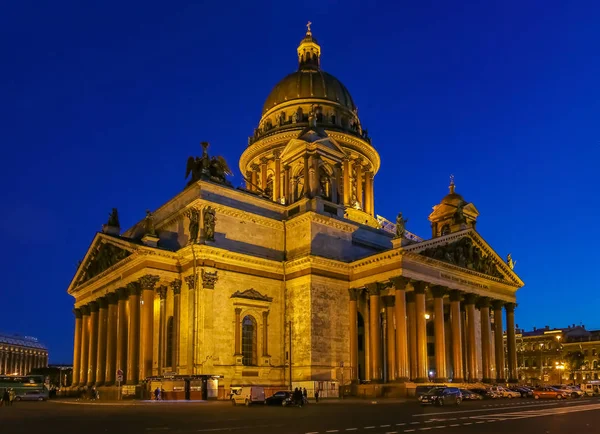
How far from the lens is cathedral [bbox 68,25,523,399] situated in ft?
154

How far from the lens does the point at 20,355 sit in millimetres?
171125

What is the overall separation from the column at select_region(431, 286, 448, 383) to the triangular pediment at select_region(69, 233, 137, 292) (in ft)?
82.7

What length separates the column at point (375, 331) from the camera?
5000 centimetres

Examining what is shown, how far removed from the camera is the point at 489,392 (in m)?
51.3

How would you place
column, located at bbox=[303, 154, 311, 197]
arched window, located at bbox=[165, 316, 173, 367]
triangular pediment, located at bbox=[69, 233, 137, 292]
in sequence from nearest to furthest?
arched window, located at bbox=[165, 316, 173, 367], triangular pediment, located at bbox=[69, 233, 137, 292], column, located at bbox=[303, 154, 311, 197]

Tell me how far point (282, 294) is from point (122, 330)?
13065 millimetres

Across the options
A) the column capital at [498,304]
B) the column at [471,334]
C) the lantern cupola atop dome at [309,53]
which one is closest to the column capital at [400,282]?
the column at [471,334]

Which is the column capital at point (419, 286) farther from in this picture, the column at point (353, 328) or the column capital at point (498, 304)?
the column capital at point (498, 304)

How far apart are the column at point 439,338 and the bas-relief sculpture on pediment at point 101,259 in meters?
25.8

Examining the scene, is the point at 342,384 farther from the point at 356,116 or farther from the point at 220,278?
the point at 356,116

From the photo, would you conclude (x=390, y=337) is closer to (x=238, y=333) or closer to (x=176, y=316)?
(x=238, y=333)

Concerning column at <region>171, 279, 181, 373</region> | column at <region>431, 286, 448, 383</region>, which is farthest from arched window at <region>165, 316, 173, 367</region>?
column at <region>431, 286, 448, 383</region>

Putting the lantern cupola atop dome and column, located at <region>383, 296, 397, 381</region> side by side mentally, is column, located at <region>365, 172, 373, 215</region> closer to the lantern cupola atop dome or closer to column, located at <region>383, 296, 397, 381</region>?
the lantern cupola atop dome

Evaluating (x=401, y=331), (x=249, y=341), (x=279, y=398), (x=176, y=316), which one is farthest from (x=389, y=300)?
(x=279, y=398)
